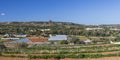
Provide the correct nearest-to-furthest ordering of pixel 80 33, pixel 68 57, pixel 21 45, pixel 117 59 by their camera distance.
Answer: pixel 117 59
pixel 68 57
pixel 21 45
pixel 80 33

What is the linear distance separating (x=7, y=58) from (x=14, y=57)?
1012 mm

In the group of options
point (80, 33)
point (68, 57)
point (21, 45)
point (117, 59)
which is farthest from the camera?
point (80, 33)

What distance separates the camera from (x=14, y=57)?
30.4 m

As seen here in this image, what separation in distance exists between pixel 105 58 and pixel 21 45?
2193 cm

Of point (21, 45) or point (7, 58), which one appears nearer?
point (7, 58)

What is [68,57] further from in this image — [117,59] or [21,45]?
[21,45]

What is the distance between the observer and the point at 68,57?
29906 mm

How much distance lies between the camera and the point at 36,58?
29406mm

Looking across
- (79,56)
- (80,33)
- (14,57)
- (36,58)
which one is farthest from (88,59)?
(80,33)

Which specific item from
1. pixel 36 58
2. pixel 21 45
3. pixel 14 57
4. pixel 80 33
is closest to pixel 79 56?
pixel 36 58

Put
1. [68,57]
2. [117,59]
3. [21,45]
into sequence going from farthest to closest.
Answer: [21,45], [68,57], [117,59]

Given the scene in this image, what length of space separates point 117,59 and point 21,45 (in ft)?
76.5

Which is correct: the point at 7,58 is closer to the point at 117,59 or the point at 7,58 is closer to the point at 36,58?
the point at 36,58

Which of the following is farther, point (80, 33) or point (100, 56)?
point (80, 33)
